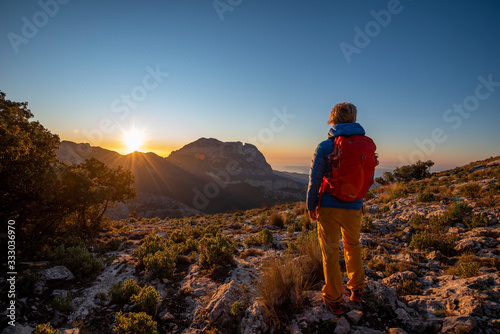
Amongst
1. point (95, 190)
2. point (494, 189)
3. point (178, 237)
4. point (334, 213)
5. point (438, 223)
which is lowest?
point (178, 237)

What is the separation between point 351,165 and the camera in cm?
307

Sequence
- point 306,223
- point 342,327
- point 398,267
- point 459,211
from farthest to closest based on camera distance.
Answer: point 306,223 < point 459,211 < point 398,267 < point 342,327

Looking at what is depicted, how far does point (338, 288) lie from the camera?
10.8ft

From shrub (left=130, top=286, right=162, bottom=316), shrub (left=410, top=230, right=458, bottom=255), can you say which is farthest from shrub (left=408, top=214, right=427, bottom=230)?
shrub (left=130, top=286, right=162, bottom=316)

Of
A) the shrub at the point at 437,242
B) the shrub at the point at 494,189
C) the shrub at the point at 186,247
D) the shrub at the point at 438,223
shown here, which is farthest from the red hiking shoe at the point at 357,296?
the shrub at the point at 494,189

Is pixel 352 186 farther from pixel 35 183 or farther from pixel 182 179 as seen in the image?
pixel 182 179

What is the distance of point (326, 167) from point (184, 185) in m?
124

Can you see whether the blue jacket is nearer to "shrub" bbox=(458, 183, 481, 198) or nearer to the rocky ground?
the rocky ground

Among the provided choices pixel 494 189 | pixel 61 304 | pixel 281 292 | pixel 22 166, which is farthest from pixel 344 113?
pixel 494 189

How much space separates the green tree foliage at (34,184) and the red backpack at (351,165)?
771 centimetres

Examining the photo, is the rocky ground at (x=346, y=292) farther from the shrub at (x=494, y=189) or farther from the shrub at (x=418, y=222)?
the shrub at (x=494, y=189)

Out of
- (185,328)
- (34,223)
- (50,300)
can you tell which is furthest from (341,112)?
(34,223)

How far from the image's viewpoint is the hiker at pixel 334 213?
127 inches

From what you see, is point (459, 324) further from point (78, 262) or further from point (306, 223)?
point (78, 262)
